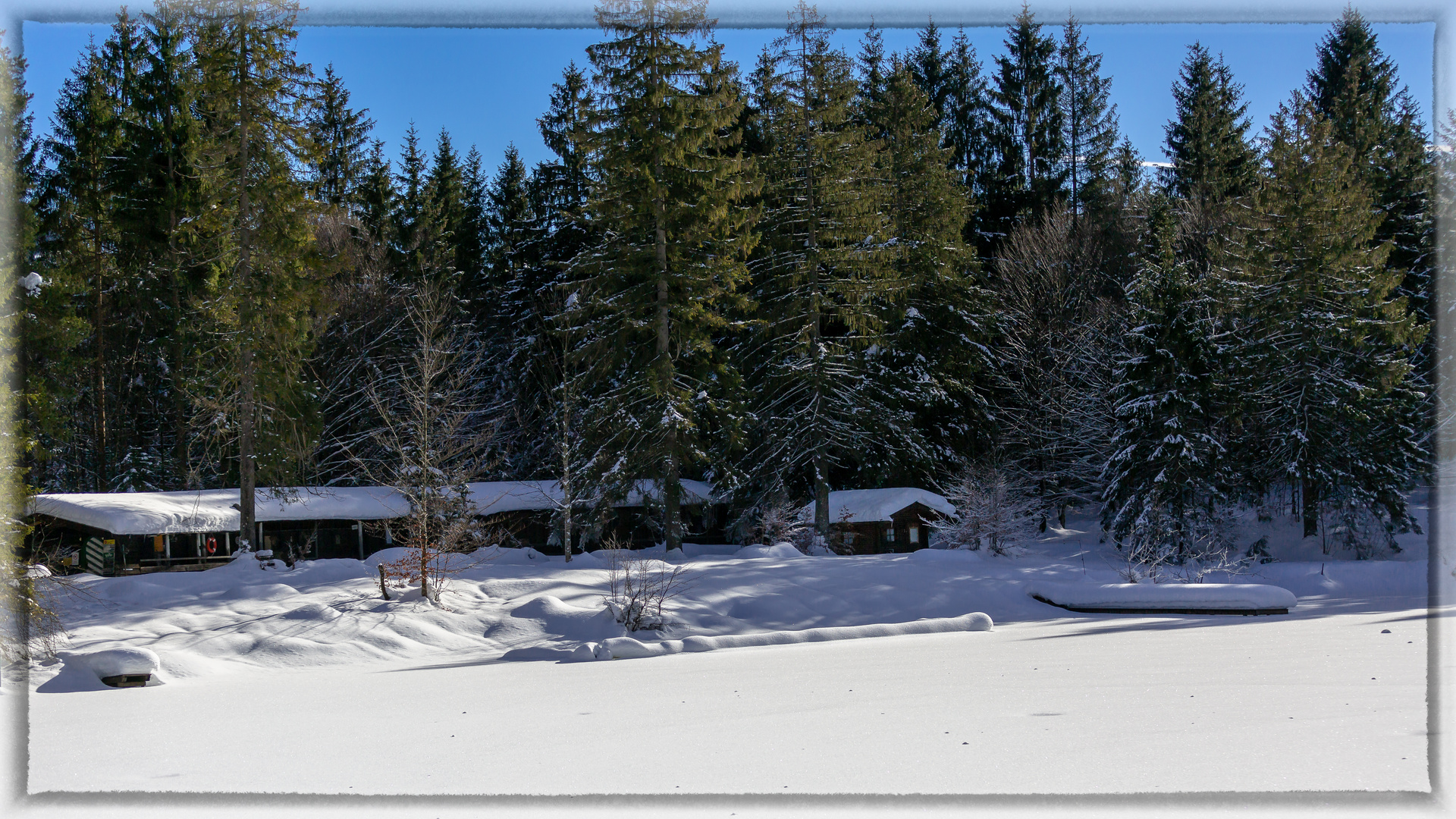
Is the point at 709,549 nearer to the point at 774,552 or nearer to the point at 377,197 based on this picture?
the point at 774,552

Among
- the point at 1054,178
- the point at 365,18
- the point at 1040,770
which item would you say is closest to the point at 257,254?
the point at 365,18

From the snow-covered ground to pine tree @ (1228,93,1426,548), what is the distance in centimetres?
1065

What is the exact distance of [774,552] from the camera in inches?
971

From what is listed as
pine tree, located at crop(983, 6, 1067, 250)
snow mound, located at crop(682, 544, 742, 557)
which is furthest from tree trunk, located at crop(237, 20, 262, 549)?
pine tree, located at crop(983, 6, 1067, 250)

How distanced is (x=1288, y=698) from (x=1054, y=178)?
1522 inches

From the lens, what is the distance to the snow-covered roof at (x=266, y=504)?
26.1m

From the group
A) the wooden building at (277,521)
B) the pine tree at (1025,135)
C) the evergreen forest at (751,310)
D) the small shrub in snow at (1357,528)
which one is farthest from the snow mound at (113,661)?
the pine tree at (1025,135)

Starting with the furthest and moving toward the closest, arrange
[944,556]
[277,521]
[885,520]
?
[277,521] → [885,520] → [944,556]

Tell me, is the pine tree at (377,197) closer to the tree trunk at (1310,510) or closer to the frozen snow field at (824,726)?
the frozen snow field at (824,726)

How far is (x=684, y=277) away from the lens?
27562mm

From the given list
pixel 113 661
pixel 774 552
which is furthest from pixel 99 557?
pixel 113 661

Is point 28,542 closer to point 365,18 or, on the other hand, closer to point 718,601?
point 718,601

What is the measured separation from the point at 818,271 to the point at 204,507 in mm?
19507

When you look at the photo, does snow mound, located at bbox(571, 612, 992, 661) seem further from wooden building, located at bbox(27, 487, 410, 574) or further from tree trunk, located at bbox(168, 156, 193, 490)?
tree trunk, located at bbox(168, 156, 193, 490)
